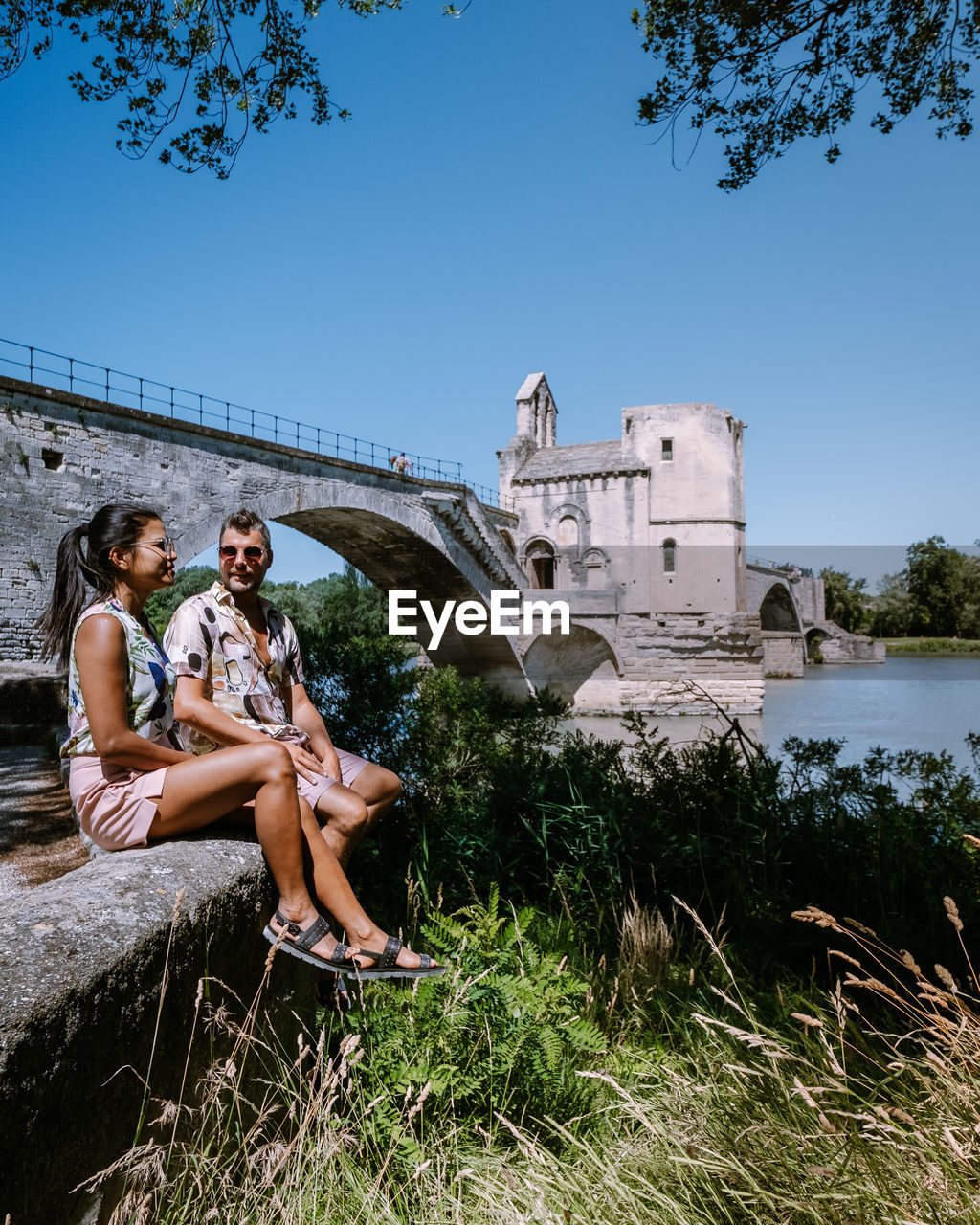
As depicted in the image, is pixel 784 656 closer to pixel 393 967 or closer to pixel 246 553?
pixel 246 553

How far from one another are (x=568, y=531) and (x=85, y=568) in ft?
112

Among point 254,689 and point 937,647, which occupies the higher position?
point 254,689

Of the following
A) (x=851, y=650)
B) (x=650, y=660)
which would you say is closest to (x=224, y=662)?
(x=650, y=660)

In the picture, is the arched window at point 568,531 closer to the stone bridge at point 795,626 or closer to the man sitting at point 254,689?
the stone bridge at point 795,626

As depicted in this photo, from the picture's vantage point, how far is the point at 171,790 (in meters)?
2.20

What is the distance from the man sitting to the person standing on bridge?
0.22 meters

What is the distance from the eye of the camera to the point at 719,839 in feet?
13.9

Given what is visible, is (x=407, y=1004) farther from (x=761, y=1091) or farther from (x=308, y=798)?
(x=761, y=1091)

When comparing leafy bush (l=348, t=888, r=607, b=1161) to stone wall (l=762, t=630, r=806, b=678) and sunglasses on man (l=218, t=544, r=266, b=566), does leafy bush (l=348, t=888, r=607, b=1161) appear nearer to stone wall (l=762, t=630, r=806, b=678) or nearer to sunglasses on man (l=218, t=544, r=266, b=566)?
sunglasses on man (l=218, t=544, r=266, b=566)

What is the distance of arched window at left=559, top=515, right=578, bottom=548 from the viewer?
36.0 meters

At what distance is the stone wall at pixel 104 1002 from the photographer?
128cm

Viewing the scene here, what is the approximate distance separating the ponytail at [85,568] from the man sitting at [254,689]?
35 centimetres

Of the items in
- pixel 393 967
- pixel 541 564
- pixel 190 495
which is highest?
pixel 541 564

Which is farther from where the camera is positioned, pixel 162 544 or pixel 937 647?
pixel 937 647
